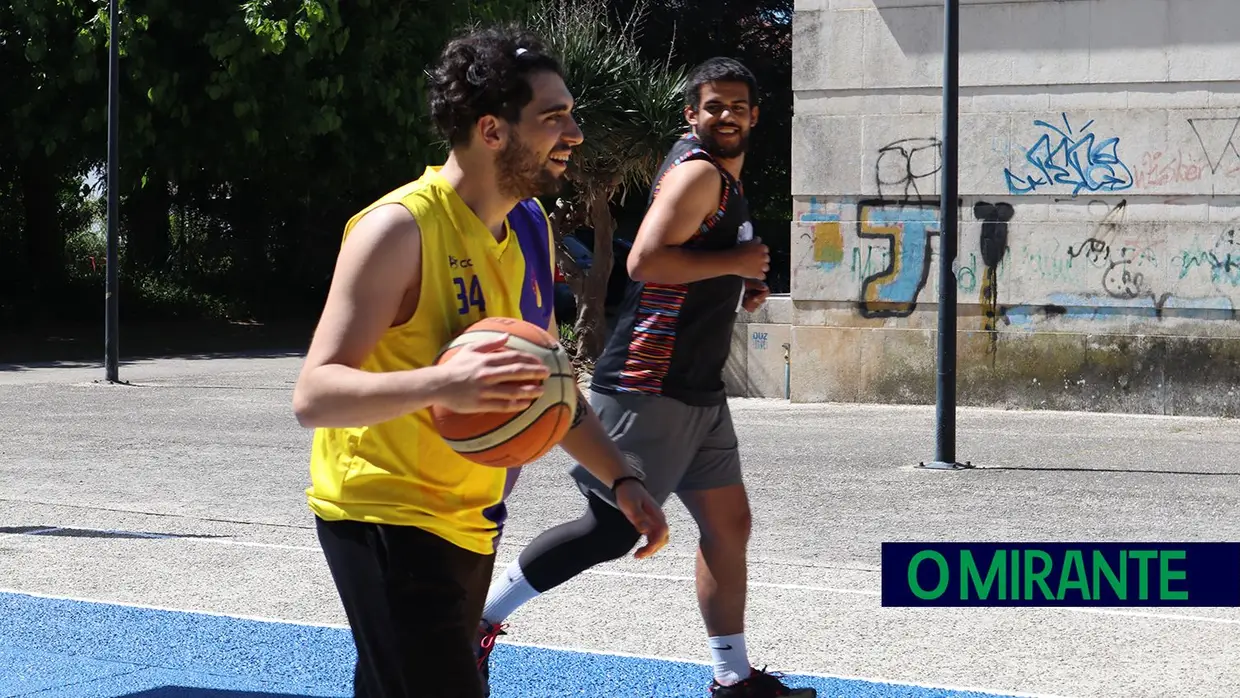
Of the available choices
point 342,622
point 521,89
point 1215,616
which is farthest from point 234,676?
point 1215,616

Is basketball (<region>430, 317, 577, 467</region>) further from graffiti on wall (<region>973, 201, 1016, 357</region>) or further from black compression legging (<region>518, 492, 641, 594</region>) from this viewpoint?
graffiti on wall (<region>973, 201, 1016, 357</region>)

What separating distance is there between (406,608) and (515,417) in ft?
1.33

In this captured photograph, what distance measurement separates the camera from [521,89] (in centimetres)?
319

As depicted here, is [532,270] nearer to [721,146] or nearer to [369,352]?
[369,352]

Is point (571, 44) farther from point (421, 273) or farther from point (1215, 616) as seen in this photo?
point (421, 273)

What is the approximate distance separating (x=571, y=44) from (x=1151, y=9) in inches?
230

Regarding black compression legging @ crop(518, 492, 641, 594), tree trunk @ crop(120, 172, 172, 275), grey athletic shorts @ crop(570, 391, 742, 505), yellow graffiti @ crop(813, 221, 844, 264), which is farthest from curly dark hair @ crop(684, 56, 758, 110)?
tree trunk @ crop(120, 172, 172, 275)

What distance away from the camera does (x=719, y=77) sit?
5.02 meters

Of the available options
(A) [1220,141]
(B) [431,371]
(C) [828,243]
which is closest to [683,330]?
(B) [431,371]

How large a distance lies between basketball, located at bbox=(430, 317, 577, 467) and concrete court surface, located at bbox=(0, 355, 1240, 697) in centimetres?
255

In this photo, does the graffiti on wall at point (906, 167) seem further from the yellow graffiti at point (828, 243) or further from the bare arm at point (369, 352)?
the bare arm at point (369, 352)

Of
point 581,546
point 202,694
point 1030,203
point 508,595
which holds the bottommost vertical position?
point 202,694

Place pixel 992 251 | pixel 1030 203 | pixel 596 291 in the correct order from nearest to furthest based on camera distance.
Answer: pixel 1030 203 → pixel 992 251 → pixel 596 291

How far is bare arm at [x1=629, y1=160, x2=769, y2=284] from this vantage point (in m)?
4.82
